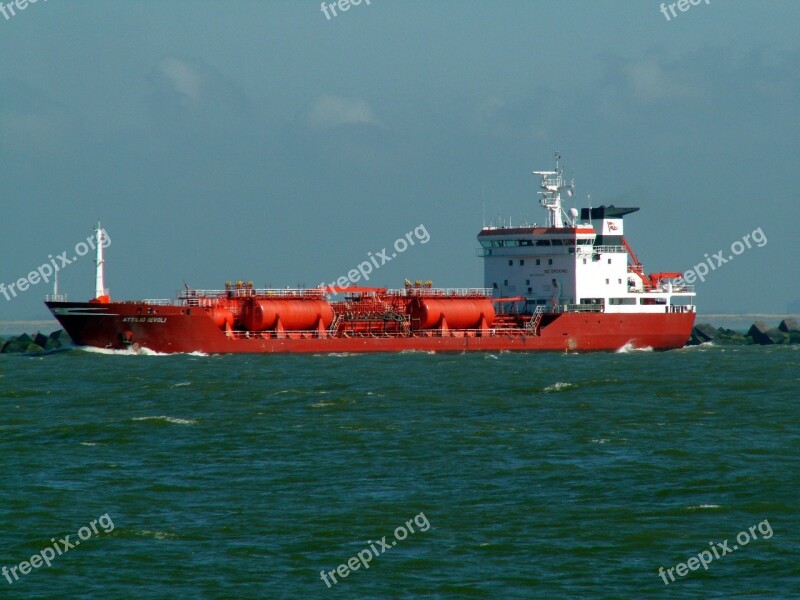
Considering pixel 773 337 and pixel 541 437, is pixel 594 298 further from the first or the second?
pixel 541 437

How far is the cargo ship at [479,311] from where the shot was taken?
57.5 m

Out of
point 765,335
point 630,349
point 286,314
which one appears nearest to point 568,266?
point 630,349

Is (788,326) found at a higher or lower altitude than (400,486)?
higher

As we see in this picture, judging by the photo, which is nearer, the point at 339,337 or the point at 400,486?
the point at 400,486

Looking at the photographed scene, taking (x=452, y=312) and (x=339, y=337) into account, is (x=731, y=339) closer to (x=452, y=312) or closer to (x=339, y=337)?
(x=452, y=312)

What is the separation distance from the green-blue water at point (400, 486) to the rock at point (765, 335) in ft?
151

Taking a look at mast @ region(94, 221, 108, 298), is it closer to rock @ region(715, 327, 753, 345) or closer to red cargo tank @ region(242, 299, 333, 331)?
red cargo tank @ region(242, 299, 333, 331)

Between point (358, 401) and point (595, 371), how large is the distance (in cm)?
1592

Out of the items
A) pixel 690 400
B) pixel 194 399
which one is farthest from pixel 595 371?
pixel 194 399

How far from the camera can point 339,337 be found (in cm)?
6212

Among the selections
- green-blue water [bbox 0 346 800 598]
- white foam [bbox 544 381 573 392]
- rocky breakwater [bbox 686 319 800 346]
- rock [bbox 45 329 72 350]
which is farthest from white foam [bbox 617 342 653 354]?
rock [bbox 45 329 72 350]

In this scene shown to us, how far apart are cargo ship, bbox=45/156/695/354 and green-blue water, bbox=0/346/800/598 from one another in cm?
1162

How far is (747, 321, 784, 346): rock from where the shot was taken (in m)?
89.6

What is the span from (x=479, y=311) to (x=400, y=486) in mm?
40250
